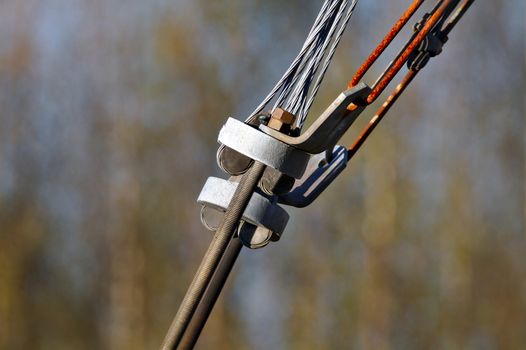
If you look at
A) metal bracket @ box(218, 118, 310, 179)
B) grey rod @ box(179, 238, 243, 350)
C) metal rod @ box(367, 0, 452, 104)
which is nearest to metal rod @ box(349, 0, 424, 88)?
metal rod @ box(367, 0, 452, 104)

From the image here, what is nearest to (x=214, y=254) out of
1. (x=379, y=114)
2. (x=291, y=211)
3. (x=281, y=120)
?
(x=281, y=120)

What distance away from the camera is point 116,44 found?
47.2 ft

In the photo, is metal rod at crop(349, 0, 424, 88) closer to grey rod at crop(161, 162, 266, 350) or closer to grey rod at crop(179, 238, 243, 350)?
grey rod at crop(161, 162, 266, 350)

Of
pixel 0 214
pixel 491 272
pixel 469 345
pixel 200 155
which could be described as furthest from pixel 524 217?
pixel 0 214

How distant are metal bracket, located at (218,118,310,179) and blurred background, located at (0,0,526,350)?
12.1 m

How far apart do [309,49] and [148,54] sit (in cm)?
1280

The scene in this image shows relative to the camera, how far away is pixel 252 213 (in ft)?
5.45

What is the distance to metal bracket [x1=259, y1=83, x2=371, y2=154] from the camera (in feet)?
5.20

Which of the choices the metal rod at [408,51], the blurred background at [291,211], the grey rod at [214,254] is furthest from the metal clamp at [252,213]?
the blurred background at [291,211]

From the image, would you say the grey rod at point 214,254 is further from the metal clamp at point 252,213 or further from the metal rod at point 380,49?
the metal rod at point 380,49

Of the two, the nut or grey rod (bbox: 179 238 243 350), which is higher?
the nut

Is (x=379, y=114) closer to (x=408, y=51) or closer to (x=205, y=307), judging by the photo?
(x=408, y=51)

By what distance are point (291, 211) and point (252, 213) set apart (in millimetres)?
12285

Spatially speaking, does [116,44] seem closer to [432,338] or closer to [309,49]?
[432,338]
